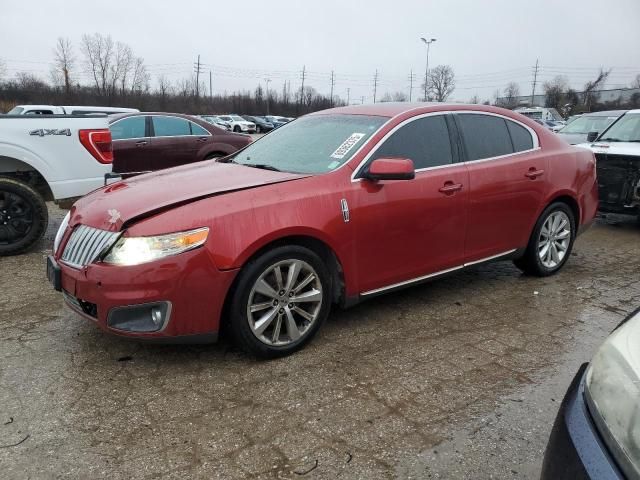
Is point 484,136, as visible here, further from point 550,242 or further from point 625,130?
point 625,130

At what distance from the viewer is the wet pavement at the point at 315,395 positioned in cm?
237

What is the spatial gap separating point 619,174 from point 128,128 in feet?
24.2

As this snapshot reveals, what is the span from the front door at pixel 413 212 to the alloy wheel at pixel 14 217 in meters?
3.80

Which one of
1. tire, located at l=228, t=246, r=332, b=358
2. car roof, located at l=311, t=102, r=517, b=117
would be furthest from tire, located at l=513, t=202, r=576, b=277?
tire, located at l=228, t=246, r=332, b=358

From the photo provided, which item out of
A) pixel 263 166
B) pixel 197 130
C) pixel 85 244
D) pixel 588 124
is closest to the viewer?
pixel 85 244

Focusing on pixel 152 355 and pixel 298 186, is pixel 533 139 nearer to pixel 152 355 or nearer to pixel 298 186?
pixel 298 186

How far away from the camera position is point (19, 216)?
544 cm

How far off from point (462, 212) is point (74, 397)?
9.40ft

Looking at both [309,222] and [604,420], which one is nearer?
[604,420]

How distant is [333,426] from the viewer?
8.59 ft

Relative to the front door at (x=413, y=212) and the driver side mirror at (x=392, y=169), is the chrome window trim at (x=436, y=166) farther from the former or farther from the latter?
the driver side mirror at (x=392, y=169)

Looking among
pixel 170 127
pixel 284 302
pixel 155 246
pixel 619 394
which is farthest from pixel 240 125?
pixel 619 394

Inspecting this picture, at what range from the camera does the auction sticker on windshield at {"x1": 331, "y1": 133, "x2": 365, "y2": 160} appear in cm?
365

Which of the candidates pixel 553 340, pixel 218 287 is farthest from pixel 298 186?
pixel 553 340
